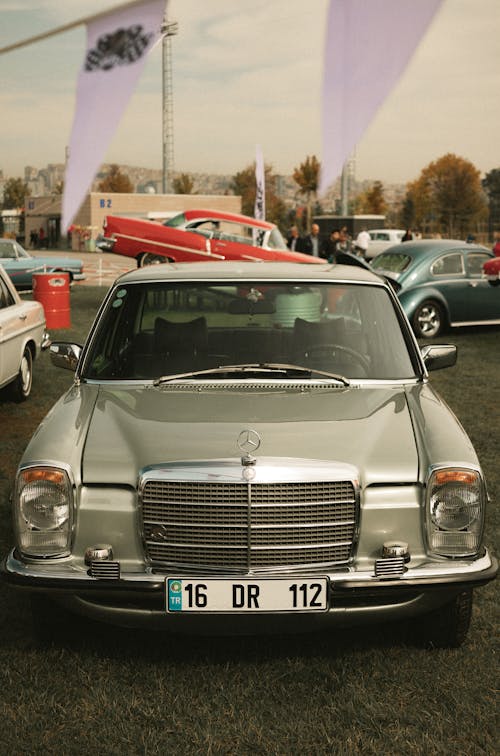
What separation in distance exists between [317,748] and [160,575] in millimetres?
791

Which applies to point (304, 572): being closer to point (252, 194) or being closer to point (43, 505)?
point (43, 505)

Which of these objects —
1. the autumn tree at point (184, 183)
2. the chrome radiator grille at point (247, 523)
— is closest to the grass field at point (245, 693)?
the chrome radiator grille at point (247, 523)

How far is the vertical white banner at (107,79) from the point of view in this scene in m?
5.14

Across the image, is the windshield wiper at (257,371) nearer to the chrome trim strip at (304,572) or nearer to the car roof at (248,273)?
the car roof at (248,273)

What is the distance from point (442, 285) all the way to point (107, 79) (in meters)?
11.2

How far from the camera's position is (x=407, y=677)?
11.6ft

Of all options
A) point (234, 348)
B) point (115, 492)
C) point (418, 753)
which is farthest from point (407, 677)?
point (234, 348)

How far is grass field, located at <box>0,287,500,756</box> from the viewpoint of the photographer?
3.11 metres

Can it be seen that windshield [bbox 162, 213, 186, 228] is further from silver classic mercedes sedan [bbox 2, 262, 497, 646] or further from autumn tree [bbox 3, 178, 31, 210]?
autumn tree [bbox 3, 178, 31, 210]

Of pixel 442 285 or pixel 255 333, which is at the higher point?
pixel 255 333

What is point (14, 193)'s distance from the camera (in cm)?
10706

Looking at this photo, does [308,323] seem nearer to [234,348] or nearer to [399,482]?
[234,348]

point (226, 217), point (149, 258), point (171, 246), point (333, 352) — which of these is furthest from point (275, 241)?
point (333, 352)

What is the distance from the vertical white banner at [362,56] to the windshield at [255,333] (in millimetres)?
1310
